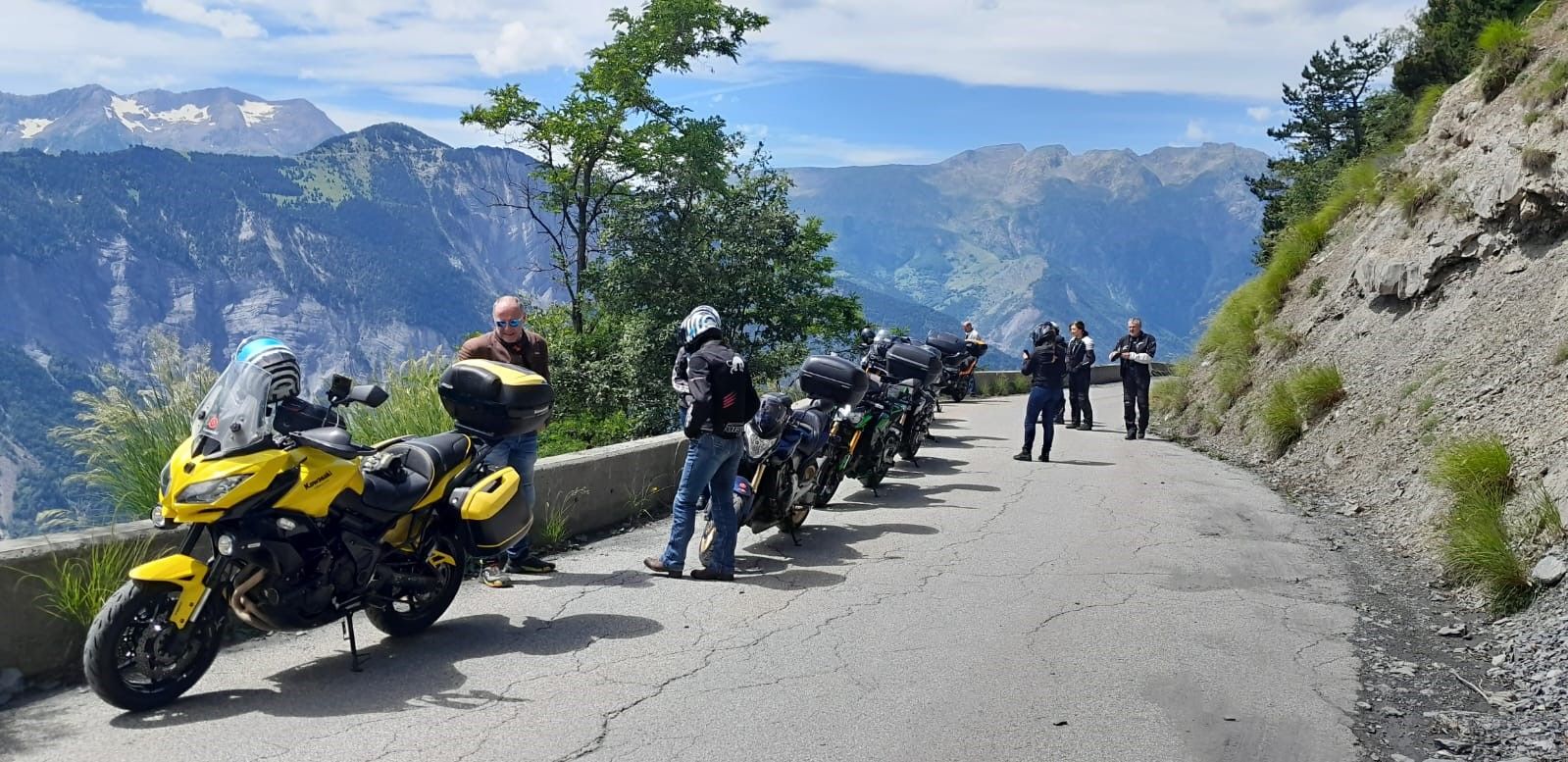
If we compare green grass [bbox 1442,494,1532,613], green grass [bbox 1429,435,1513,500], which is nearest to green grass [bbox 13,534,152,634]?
green grass [bbox 1442,494,1532,613]

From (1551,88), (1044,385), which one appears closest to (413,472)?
(1044,385)

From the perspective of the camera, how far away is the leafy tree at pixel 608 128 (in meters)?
27.9

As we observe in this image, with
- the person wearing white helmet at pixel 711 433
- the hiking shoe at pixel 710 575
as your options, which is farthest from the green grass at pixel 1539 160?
the hiking shoe at pixel 710 575

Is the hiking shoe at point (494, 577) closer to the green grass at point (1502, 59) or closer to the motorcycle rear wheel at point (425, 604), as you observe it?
the motorcycle rear wheel at point (425, 604)

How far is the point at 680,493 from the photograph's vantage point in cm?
798

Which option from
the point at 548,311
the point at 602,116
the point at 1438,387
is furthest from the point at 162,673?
the point at 602,116

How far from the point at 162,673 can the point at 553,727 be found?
1.71 meters

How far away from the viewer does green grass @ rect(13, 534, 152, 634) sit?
559 cm

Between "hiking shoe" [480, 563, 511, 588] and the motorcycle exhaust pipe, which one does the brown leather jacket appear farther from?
the motorcycle exhaust pipe

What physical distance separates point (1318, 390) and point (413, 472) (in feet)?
36.9

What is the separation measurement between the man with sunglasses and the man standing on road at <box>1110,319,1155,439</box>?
1215 centimetres

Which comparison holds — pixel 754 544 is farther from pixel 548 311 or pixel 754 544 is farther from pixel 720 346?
pixel 548 311

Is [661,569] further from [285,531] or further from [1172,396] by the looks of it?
[1172,396]

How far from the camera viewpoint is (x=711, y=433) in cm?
793
